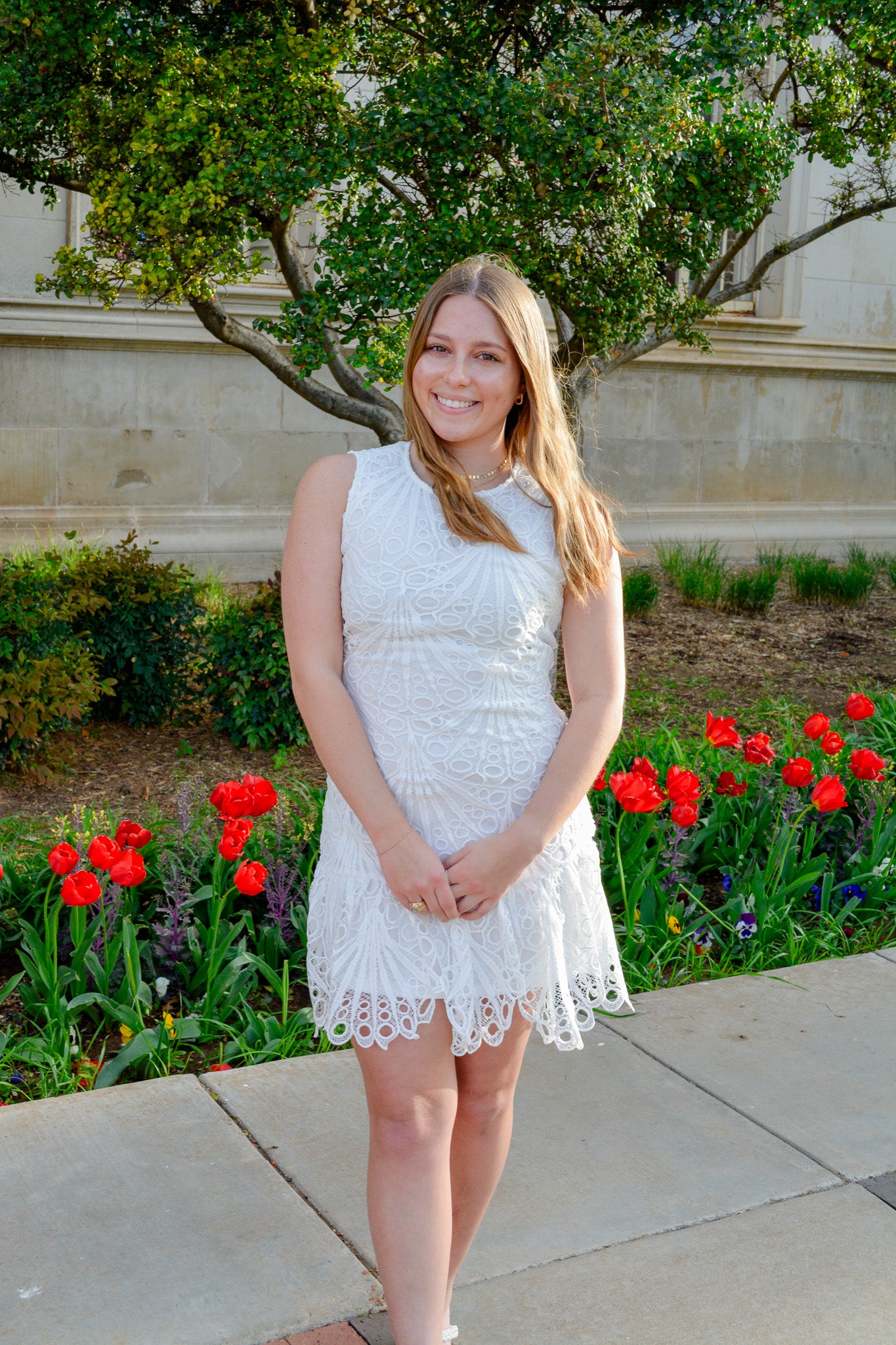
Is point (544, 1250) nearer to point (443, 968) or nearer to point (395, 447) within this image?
point (443, 968)

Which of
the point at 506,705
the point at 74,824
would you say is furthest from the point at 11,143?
the point at 506,705

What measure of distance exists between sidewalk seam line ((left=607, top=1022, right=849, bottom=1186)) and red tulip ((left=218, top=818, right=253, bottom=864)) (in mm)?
1158

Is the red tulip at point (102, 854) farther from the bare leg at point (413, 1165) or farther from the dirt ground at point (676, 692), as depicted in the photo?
the dirt ground at point (676, 692)

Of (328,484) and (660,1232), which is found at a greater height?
(328,484)

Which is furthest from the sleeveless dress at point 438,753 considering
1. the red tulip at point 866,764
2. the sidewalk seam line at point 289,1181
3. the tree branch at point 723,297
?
the tree branch at point 723,297

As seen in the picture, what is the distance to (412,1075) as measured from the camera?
6.66 feet

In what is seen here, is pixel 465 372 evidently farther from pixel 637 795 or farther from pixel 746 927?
pixel 746 927

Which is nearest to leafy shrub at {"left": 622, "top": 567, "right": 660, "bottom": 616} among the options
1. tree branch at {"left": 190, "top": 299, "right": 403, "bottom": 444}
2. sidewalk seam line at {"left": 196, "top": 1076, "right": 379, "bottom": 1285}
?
tree branch at {"left": 190, "top": 299, "right": 403, "bottom": 444}

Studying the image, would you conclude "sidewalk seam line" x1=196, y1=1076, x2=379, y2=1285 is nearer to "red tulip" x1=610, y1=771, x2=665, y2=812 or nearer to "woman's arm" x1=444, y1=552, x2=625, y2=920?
"woman's arm" x1=444, y1=552, x2=625, y2=920

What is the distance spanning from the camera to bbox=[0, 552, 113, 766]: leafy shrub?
536 centimetres

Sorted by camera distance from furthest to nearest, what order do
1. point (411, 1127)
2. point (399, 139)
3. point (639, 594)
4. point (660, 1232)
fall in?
point (639, 594) < point (399, 139) < point (660, 1232) < point (411, 1127)

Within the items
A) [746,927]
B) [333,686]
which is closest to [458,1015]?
[333,686]

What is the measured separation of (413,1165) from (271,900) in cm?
190

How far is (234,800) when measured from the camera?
3.62 metres
